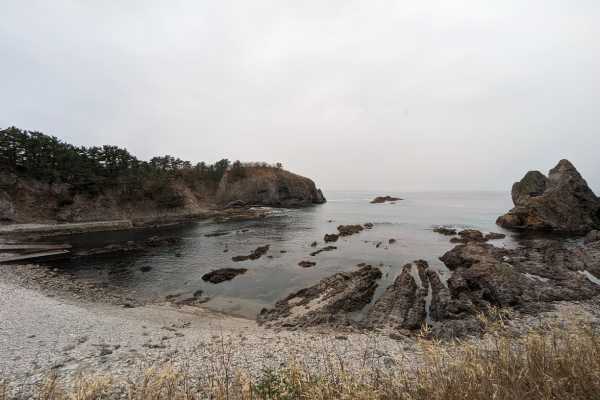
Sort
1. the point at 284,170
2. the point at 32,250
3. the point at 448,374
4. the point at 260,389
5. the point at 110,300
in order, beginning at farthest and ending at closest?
the point at 284,170 → the point at 32,250 → the point at 110,300 → the point at 260,389 → the point at 448,374

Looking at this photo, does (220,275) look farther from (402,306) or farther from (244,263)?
(402,306)

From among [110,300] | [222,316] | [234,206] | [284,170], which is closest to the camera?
[222,316]

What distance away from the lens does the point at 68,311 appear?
14.4 metres

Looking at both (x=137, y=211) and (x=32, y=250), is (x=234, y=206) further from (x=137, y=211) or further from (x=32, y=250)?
(x=32, y=250)

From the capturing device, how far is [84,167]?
5659cm

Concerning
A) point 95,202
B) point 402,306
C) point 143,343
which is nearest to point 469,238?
point 402,306

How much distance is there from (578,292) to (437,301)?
379 inches

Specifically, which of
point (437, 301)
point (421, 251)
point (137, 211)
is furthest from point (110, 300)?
point (137, 211)

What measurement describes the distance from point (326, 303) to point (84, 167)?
67.5 metres

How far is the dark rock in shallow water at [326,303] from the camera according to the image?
46.8 feet

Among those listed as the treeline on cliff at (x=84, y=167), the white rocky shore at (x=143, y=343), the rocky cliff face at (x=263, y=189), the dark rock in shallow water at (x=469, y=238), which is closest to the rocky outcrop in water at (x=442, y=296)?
the white rocky shore at (x=143, y=343)

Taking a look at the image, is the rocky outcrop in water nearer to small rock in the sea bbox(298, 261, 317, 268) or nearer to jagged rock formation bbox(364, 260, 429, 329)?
jagged rock formation bbox(364, 260, 429, 329)

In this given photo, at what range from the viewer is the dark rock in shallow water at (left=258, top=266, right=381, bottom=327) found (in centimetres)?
1426

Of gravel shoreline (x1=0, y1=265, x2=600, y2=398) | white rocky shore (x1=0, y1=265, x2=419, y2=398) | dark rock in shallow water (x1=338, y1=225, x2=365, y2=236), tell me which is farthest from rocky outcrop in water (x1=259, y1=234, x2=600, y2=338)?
dark rock in shallow water (x1=338, y1=225, x2=365, y2=236)
